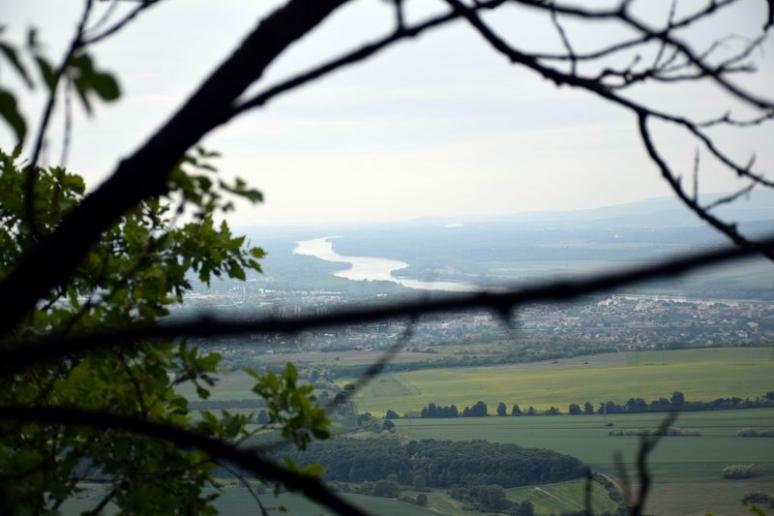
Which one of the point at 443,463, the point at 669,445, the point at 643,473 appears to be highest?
the point at 643,473

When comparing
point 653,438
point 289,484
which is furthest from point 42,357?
point 653,438

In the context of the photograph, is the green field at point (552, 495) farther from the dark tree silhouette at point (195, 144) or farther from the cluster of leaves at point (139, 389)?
the dark tree silhouette at point (195, 144)

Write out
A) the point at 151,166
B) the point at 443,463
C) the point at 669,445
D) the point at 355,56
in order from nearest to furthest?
the point at 151,166 < the point at 355,56 < the point at 443,463 < the point at 669,445

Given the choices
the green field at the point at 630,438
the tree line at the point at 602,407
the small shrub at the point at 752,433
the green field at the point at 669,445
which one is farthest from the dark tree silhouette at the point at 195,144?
the small shrub at the point at 752,433

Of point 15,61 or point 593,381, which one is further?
point 593,381

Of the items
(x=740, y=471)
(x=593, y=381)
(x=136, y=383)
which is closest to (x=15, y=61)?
(x=136, y=383)

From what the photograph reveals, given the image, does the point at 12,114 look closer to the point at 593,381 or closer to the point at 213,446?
the point at 213,446

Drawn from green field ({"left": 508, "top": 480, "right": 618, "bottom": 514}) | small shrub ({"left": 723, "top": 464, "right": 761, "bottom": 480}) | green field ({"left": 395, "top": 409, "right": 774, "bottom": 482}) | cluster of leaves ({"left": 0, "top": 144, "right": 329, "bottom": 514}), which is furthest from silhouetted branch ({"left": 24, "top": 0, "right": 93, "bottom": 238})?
small shrub ({"left": 723, "top": 464, "right": 761, "bottom": 480})

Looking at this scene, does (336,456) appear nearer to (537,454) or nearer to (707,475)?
(537,454)
